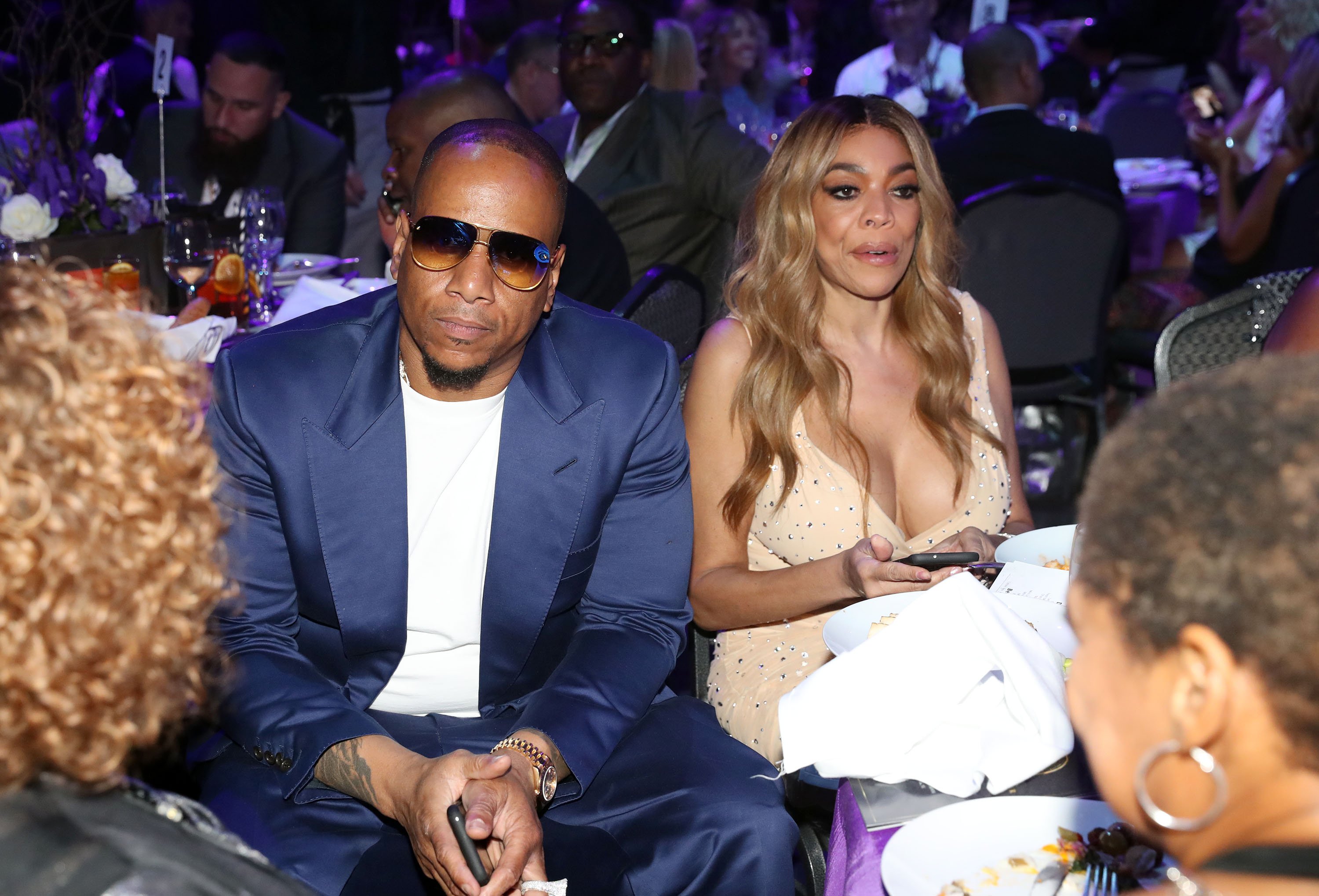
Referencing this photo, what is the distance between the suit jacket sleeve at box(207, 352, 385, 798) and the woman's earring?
1406 millimetres

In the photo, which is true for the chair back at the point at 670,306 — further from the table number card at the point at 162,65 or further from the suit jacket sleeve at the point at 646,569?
the table number card at the point at 162,65

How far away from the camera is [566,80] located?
5.59m

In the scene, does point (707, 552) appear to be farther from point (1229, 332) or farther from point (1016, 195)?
point (1016, 195)

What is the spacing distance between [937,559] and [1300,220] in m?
3.36

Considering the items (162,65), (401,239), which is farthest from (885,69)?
(401,239)

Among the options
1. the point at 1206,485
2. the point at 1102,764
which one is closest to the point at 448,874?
the point at 1102,764

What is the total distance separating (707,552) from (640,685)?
1.41 ft

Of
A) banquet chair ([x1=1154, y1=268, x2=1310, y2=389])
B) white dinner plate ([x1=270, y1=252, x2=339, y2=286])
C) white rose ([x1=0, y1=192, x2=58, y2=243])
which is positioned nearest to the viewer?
banquet chair ([x1=1154, y1=268, x2=1310, y2=389])

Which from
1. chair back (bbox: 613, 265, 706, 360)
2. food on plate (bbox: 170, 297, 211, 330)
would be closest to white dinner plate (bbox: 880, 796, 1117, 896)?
chair back (bbox: 613, 265, 706, 360)

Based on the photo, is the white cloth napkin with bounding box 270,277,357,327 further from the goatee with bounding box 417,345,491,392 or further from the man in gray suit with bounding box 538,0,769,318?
the man in gray suit with bounding box 538,0,769,318

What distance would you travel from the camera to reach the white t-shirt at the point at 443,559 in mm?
2285

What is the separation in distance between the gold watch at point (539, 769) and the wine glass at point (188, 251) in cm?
229

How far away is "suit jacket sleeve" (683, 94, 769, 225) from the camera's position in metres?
5.11

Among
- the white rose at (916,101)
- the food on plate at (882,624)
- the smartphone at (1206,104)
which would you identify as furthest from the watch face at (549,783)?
the white rose at (916,101)
